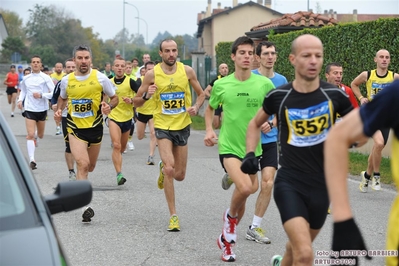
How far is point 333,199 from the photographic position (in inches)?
139

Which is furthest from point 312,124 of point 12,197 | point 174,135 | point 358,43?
point 358,43

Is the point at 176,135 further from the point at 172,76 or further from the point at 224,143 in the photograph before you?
the point at 224,143

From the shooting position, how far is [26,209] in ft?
13.5

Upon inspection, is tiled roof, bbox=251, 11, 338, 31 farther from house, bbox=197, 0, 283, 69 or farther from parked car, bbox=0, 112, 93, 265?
house, bbox=197, 0, 283, 69

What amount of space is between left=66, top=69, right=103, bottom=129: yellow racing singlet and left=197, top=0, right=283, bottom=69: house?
57.6 meters

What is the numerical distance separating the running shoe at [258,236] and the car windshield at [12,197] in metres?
4.65

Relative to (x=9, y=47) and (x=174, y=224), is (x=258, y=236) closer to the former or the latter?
(x=174, y=224)

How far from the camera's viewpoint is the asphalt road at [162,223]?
316 inches

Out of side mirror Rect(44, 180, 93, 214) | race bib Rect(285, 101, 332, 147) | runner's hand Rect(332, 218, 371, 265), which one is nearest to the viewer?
runner's hand Rect(332, 218, 371, 265)

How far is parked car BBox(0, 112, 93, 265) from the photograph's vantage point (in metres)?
3.75

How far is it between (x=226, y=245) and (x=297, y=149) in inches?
87.5

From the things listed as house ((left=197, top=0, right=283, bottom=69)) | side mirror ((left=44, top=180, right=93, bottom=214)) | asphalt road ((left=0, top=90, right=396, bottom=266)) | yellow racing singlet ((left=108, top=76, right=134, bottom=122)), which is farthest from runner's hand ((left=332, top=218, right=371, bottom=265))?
house ((left=197, top=0, right=283, bottom=69))

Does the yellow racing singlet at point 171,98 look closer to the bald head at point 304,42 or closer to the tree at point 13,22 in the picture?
the bald head at point 304,42

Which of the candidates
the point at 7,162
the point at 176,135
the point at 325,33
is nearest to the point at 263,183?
the point at 176,135
